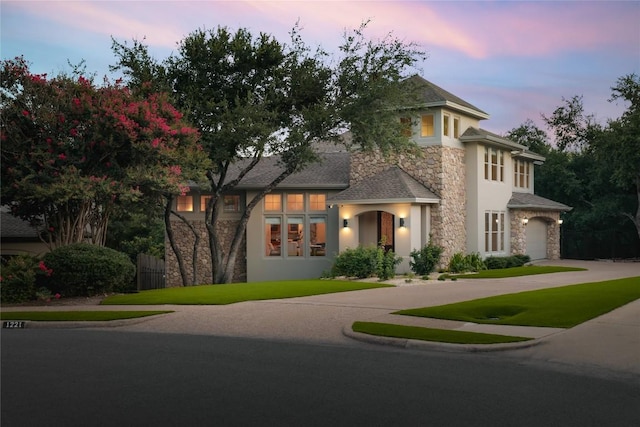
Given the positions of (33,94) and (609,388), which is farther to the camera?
(33,94)

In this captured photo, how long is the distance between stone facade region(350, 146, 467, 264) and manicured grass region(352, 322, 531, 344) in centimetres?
1625

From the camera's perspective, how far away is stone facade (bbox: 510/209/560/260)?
33969mm

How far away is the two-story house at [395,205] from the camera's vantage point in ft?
95.2

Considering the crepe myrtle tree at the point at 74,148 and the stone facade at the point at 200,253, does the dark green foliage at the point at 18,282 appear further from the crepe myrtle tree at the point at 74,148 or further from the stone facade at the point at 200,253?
the stone facade at the point at 200,253

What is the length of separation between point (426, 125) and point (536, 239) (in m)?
11.5

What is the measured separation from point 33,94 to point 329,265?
15.5 metres

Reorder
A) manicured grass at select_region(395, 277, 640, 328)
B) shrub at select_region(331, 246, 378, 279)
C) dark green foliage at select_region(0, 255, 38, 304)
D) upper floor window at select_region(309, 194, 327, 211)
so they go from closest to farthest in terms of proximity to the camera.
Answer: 1. manicured grass at select_region(395, 277, 640, 328)
2. dark green foliage at select_region(0, 255, 38, 304)
3. shrub at select_region(331, 246, 378, 279)
4. upper floor window at select_region(309, 194, 327, 211)

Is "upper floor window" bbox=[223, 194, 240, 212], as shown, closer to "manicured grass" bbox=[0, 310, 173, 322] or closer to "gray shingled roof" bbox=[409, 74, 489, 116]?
"gray shingled roof" bbox=[409, 74, 489, 116]

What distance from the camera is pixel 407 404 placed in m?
7.36

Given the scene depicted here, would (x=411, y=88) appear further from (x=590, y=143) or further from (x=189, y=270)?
(x=590, y=143)

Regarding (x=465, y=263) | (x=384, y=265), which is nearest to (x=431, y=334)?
(x=384, y=265)

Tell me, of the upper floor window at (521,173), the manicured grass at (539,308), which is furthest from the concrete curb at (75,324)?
the upper floor window at (521,173)

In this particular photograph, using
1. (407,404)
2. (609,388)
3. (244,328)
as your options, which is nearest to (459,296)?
(244,328)

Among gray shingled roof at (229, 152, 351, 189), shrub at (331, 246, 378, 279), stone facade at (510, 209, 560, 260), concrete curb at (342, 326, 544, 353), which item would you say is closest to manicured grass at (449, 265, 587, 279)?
shrub at (331, 246, 378, 279)
